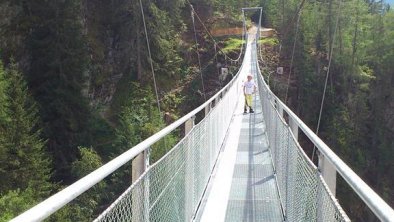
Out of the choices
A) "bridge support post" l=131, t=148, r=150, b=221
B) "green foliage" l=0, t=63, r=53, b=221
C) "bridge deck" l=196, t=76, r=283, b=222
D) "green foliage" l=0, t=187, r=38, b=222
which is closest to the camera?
"bridge support post" l=131, t=148, r=150, b=221

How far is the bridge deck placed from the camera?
4.13 meters

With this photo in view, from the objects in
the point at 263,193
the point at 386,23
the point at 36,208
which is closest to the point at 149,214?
the point at 36,208

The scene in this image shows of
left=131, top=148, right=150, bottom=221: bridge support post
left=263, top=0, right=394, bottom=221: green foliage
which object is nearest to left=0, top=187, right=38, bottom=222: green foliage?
left=131, top=148, right=150, bottom=221: bridge support post

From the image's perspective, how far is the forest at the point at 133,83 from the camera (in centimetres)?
2253

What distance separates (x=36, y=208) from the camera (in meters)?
1.07

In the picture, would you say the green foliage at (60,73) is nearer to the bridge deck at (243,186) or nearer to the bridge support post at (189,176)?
the bridge deck at (243,186)

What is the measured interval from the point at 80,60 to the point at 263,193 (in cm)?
2556

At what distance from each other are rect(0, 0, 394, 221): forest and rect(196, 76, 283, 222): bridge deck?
1055 cm

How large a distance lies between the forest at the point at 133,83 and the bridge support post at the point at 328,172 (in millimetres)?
14782

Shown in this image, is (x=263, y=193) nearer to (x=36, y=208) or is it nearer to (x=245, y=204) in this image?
(x=245, y=204)

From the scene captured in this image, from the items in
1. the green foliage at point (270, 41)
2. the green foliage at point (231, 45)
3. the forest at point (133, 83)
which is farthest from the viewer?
the green foliage at point (270, 41)

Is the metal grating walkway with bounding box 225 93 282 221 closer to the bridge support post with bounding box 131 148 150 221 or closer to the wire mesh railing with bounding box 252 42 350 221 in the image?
the wire mesh railing with bounding box 252 42 350 221

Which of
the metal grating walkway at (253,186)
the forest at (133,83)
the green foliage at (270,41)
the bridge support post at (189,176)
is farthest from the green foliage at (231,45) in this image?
the bridge support post at (189,176)

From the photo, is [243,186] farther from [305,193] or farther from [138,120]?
[138,120]
